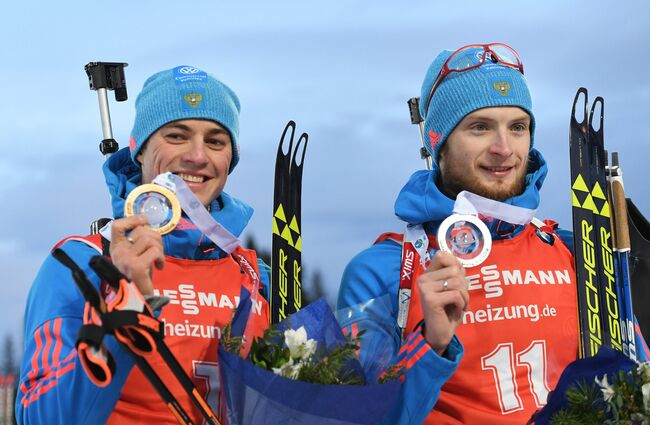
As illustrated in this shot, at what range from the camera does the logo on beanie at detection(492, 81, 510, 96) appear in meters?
4.78

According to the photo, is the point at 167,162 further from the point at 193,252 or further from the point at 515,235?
the point at 515,235

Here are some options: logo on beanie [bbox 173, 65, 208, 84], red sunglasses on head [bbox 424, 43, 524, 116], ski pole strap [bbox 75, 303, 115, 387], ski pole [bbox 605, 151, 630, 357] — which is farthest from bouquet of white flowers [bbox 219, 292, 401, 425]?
red sunglasses on head [bbox 424, 43, 524, 116]

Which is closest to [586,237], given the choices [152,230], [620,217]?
[620,217]

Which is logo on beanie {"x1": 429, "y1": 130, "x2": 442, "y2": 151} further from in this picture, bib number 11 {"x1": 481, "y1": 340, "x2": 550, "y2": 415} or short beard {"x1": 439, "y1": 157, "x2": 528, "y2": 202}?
bib number 11 {"x1": 481, "y1": 340, "x2": 550, "y2": 415}

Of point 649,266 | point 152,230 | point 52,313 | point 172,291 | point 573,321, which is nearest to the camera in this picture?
point 152,230

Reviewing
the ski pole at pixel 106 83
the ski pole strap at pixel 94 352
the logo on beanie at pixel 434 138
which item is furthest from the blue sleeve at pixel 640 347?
the ski pole at pixel 106 83

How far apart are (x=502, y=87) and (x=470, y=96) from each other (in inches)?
6.0

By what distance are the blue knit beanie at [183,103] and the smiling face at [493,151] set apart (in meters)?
1.04

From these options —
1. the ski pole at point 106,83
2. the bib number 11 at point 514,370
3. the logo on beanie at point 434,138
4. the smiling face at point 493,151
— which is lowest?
the bib number 11 at point 514,370

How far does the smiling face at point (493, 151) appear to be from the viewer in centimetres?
471

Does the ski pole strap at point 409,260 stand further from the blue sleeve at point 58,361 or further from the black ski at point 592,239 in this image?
the blue sleeve at point 58,361

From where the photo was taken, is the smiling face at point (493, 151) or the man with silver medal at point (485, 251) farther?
the smiling face at point (493, 151)

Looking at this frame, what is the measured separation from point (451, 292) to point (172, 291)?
1189 millimetres

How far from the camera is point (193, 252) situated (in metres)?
4.54
